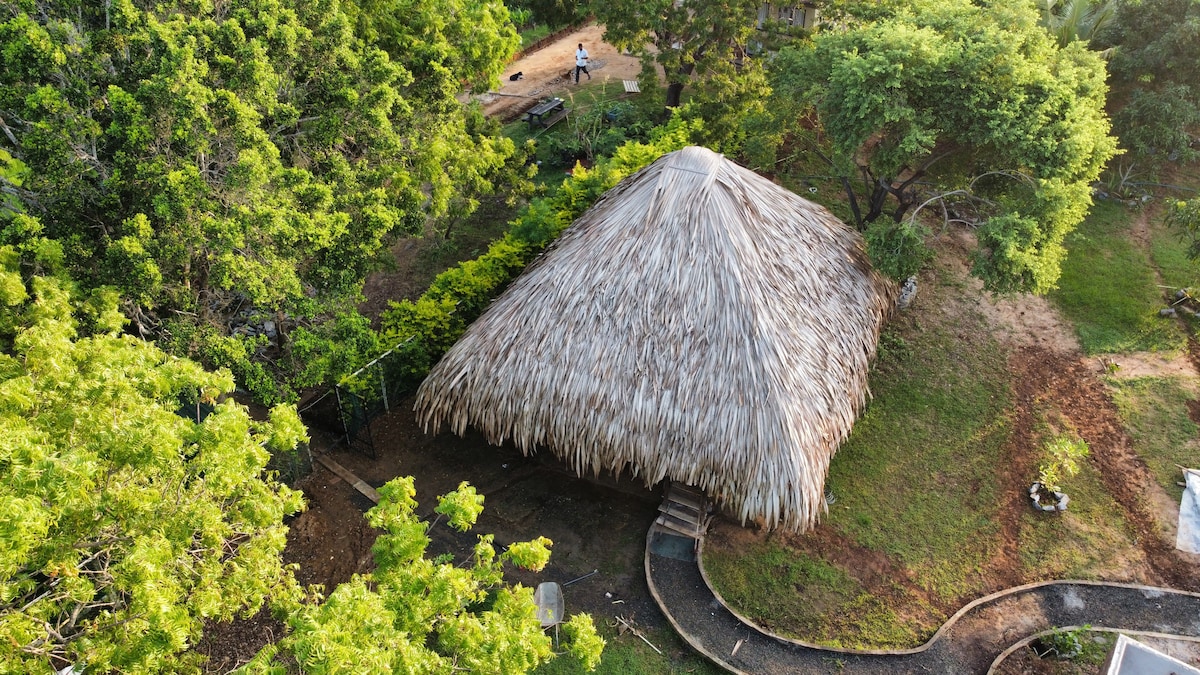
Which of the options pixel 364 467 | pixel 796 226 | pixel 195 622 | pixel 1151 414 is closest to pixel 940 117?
pixel 796 226

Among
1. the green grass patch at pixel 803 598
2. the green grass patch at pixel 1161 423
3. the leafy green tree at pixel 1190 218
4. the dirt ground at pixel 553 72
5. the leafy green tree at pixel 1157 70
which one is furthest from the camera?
the dirt ground at pixel 553 72

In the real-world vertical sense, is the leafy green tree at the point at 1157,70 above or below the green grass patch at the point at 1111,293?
above

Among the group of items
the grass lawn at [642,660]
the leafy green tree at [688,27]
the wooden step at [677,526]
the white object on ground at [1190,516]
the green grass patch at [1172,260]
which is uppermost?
the leafy green tree at [688,27]

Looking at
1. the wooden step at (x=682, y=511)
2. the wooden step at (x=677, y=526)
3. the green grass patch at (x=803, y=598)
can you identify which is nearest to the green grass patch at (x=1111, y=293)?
the green grass patch at (x=803, y=598)

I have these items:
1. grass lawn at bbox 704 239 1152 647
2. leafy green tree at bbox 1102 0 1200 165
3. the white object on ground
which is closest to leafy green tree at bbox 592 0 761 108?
grass lawn at bbox 704 239 1152 647

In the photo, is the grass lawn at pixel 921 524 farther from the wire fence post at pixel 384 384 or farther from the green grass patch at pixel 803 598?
the wire fence post at pixel 384 384

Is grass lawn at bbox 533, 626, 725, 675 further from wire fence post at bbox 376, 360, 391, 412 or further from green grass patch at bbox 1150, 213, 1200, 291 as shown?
green grass patch at bbox 1150, 213, 1200, 291

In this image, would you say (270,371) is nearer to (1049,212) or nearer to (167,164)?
(167,164)
